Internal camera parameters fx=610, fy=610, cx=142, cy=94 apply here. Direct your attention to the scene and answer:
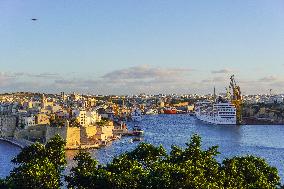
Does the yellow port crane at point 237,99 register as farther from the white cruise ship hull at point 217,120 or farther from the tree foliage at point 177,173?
the tree foliage at point 177,173

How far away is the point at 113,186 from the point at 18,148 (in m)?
24.9

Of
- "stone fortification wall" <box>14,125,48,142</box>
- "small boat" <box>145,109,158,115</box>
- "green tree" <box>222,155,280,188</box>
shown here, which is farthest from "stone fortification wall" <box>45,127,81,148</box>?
"small boat" <box>145,109,158,115</box>

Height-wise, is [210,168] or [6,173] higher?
[210,168]

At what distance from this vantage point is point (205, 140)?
1692 inches

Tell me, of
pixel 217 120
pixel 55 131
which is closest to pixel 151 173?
pixel 55 131

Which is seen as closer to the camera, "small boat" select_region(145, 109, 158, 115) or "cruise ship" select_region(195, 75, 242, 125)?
"cruise ship" select_region(195, 75, 242, 125)

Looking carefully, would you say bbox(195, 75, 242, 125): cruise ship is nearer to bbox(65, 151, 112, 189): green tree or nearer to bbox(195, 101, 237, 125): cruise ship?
bbox(195, 101, 237, 125): cruise ship

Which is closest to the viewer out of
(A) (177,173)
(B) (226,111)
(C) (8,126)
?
(A) (177,173)

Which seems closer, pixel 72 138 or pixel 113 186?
pixel 113 186

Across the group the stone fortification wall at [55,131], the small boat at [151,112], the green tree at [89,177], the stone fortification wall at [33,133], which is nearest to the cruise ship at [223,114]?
the stone fortification wall at [33,133]

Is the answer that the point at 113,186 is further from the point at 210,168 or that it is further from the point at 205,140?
the point at 205,140

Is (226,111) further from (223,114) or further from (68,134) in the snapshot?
(68,134)

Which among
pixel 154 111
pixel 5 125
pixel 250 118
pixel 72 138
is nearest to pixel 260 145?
pixel 72 138

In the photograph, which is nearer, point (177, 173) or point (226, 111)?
point (177, 173)
